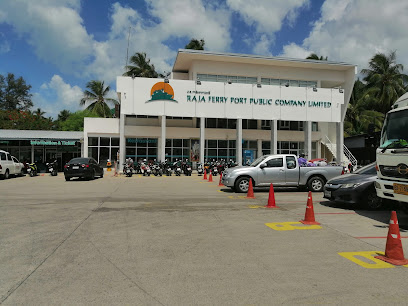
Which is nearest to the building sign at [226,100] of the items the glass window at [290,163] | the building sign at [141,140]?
the building sign at [141,140]

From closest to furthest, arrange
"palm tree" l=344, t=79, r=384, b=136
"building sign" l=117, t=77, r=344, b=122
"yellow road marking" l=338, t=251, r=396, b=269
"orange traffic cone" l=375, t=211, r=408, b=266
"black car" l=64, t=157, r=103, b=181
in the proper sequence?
"yellow road marking" l=338, t=251, r=396, b=269 < "orange traffic cone" l=375, t=211, r=408, b=266 < "black car" l=64, t=157, r=103, b=181 < "building sign" l=117, t=77, r=344, b=122 < "palm tree" l=344, t=79, r=384, b=136

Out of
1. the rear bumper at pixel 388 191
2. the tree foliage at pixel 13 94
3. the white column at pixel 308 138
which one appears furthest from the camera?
the tree foliage at pixel 13 94

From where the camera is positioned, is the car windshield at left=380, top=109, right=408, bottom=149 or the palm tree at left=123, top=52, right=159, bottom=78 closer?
the car windshield at left=380, top=109, right=408, bottom=149

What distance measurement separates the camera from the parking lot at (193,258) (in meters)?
3.91

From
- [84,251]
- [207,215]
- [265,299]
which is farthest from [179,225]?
[265,299]

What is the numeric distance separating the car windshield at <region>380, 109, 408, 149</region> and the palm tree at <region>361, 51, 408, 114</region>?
40433mm

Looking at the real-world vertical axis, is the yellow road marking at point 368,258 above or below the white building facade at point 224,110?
below

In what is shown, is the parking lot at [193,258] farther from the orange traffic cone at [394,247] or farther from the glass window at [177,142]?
the glass window at [177,142]

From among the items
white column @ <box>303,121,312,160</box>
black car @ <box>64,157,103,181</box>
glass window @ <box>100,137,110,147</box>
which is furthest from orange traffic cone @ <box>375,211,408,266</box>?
glass window @ <box>100,137,110,147</box>

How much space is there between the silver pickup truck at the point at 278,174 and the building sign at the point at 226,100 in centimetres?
1601

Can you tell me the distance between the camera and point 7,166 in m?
22.9

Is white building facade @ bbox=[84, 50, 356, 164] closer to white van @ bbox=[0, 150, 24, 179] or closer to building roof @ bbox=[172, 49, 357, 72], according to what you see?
building roof @ bbox=[172, 49, 357, 72]

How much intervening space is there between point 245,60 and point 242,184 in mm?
21381

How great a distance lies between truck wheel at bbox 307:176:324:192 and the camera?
48.7 feet
